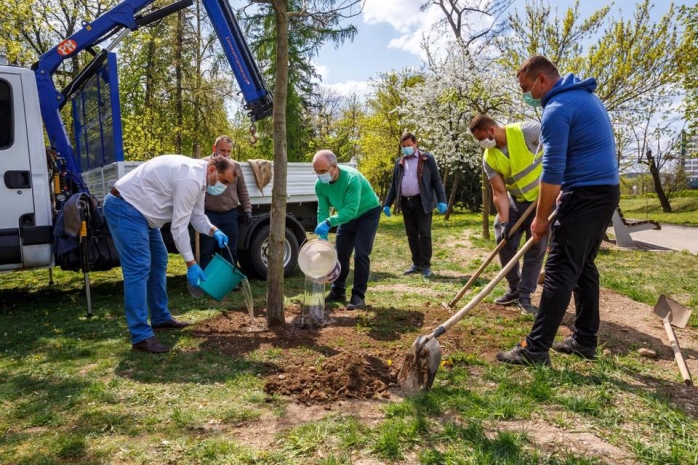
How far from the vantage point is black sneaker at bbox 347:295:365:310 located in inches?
206

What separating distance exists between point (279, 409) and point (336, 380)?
1.41 feet

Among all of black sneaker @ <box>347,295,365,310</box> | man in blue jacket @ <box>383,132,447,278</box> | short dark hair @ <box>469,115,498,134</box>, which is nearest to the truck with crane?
man in blue jacket @ <box>383,132,447,278</box>

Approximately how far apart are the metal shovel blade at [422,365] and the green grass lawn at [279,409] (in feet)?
0.36

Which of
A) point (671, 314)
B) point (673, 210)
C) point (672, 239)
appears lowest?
point (673, 210)

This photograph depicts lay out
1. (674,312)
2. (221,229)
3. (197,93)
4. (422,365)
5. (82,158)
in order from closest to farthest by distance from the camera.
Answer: (422,365)
(674,312)
(221,229)
(82,158)
(197,93)

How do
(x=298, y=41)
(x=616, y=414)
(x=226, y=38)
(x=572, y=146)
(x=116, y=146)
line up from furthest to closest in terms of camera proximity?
(x=298, y=41)
(x=226, y=38)
(x=116, y=146)
(x=572, y=146)
(x=616, y=414)

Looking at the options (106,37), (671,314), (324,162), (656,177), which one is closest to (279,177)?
(324,162)

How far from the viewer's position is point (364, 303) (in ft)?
17.6

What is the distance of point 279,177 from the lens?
427 centimetres

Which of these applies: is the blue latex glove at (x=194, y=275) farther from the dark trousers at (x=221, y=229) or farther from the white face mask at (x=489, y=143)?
the white face mask at (x=489, y=143)

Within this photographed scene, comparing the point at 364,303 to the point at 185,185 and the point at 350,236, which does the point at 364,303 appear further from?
the point at 185,185

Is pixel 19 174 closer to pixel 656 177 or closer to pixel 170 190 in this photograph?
pixel 170 190

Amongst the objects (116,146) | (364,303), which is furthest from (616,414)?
(116,146)

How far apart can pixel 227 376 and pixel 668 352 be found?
321cm
